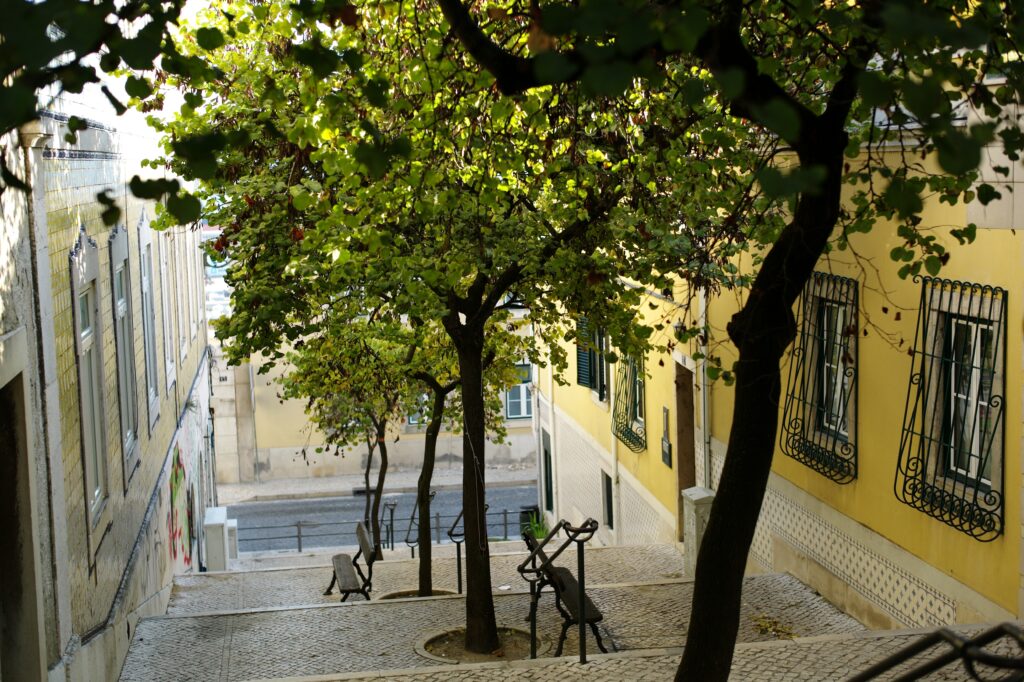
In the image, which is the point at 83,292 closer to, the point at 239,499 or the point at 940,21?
the point at 940,21

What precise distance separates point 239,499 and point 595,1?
3146 cm

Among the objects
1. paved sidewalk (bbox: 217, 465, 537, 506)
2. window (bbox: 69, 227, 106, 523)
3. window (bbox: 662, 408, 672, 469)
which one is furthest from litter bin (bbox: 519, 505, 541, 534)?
window (bbox: 69, 227, 106, 523)

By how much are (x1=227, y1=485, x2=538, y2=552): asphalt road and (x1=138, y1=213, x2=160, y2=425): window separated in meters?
10.2

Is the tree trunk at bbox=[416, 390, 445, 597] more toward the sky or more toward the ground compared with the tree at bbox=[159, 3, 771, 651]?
more toward the ground

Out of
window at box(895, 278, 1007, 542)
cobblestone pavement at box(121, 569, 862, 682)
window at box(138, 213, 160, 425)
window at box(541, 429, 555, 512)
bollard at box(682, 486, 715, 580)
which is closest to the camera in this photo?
window at box(895, 278, 1007, 542)

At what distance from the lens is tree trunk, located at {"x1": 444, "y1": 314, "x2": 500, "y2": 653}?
11203 mm

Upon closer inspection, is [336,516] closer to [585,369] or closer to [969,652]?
[585,369]

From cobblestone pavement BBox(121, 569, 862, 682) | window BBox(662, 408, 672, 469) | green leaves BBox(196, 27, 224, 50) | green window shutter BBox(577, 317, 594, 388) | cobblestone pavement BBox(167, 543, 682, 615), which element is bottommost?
cobblestone pavement BBox(167, 543, 682, 615)

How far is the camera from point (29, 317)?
759 cm

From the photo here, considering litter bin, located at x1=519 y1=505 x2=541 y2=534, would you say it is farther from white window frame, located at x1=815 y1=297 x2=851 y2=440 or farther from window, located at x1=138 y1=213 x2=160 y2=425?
white window frame, located at x1=815 y1=297 x2=851 y2=440

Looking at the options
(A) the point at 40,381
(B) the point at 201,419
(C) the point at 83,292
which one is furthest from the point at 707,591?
(B) the point at 201,419

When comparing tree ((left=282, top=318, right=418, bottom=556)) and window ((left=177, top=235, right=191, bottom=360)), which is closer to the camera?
tree ((left=282, top=318, right=418, bottom=556))

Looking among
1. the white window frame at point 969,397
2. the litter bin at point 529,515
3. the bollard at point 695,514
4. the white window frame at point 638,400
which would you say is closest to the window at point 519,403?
the litter bin at point 529,515

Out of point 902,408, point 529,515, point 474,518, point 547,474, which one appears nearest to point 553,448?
point 547,474
